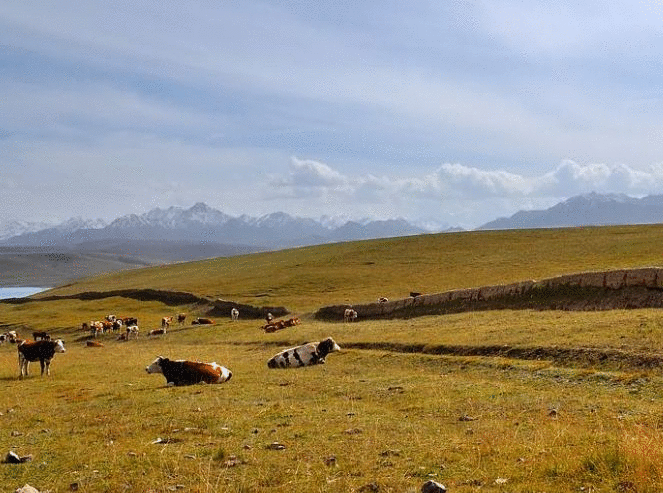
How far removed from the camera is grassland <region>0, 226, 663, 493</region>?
31.5ft

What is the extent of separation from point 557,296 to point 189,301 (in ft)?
182

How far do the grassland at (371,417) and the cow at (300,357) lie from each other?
2.64ft

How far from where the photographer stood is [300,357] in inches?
1088

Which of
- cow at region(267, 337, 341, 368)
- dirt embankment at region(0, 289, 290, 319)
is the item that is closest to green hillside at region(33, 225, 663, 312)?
dirt embankment at region(0, 289, 290, 319)

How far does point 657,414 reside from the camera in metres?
12.7

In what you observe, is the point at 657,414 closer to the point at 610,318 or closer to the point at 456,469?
the point at 456,469

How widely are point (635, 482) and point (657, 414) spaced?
5.16 meters

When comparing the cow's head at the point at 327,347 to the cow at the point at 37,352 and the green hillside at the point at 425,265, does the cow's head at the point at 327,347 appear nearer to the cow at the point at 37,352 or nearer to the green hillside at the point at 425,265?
the cow at the point at 37,352

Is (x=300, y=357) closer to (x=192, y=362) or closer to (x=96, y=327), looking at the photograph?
(x=192, y=362)

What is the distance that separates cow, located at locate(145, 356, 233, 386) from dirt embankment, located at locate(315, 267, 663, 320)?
2108 centimetres

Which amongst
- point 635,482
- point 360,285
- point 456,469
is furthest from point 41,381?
point 360,285

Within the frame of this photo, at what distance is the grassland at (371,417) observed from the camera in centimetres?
960

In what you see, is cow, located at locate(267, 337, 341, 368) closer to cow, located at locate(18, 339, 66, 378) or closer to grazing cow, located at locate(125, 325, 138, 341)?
cow, located at locate(18, 339, 66, 378)

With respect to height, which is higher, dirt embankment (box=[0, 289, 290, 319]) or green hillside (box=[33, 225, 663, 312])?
green hillside (box=[33, 225, 663, 312])
